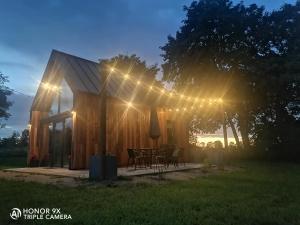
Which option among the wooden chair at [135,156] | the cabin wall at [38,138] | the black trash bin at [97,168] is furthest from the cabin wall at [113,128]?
the cabin wall at [38,138]

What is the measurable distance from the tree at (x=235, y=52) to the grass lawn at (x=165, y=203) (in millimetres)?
17443

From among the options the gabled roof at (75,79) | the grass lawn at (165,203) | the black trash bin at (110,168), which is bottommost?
the grass lawn at (165,203)

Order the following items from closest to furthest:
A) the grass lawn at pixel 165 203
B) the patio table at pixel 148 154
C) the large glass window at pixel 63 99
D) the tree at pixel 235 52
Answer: the grass lawn at pixel 165 203
the patio table at pixel 148 154
the large glass window at pixel 63 99
the tree at pixel 235 52

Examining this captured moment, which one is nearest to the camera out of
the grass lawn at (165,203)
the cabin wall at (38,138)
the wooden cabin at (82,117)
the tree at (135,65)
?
the grass lawn at (165,203)

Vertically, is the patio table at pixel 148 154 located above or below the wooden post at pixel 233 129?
below

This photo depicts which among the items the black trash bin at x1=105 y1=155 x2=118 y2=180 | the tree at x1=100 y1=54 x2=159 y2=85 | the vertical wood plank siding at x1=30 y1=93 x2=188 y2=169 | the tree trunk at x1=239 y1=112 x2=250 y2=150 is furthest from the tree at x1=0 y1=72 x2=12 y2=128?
the black trash bin at x1=105 y1=155 x2=118 y2=180

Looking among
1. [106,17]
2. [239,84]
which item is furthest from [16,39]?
[239,84]

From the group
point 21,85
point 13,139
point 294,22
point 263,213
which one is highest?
point 294,22

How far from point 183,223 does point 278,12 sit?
25.5 m

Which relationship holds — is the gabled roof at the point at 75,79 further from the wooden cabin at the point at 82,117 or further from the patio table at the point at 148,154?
the patio table at the point at 148,154

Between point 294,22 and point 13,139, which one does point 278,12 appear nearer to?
point 294,22

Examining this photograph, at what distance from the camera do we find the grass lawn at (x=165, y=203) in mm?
4648

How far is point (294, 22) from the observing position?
2425cm

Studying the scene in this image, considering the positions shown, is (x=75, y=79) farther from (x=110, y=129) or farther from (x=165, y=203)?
(x=165, y=203)
